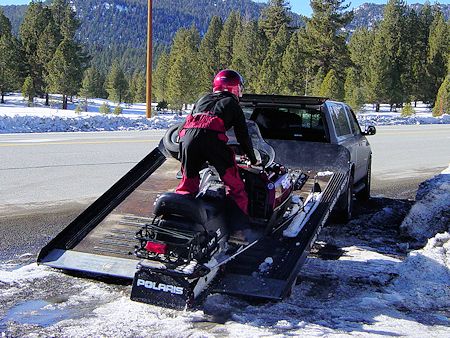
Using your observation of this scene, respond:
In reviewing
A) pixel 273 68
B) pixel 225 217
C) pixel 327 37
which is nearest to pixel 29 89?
pixel 273 68

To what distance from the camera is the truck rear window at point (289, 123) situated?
788 cm

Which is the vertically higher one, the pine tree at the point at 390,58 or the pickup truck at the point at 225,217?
the pine tree at the point at 390,58

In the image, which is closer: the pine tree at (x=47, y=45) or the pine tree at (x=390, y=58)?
the pine tree at (x=390, y=58)

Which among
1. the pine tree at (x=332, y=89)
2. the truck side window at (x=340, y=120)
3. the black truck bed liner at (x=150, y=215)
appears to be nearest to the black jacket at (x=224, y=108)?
the black truck bed liner at (x=150, y=215)

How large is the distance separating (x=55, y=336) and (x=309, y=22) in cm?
5793

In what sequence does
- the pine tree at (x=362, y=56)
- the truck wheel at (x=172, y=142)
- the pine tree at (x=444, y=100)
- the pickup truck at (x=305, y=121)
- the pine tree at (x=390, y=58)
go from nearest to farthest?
the truck wheel at (x=172, y=142) → the pickup truck at (x=305, y=121) → the pine tree at (x=444, y=100) → the pine tree at (x=390, y=58) → the pine tree at (x=362, y=56)

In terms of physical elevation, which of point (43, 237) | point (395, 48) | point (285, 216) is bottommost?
point (43, 237)

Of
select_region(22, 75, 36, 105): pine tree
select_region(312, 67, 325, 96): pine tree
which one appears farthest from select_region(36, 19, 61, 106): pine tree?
select_region(312, 67, 325, 96): pine tree

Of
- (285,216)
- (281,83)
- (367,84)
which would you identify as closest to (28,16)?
(281,83)

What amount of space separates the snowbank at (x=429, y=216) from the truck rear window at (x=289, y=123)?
162 centimetres

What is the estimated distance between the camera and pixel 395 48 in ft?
225

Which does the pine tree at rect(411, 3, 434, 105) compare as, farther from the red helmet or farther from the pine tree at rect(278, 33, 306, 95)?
the red helmet

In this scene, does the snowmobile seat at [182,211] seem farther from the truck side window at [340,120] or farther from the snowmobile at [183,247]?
the truck side window at [340,120]

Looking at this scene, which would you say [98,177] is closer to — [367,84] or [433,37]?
[367,84]
